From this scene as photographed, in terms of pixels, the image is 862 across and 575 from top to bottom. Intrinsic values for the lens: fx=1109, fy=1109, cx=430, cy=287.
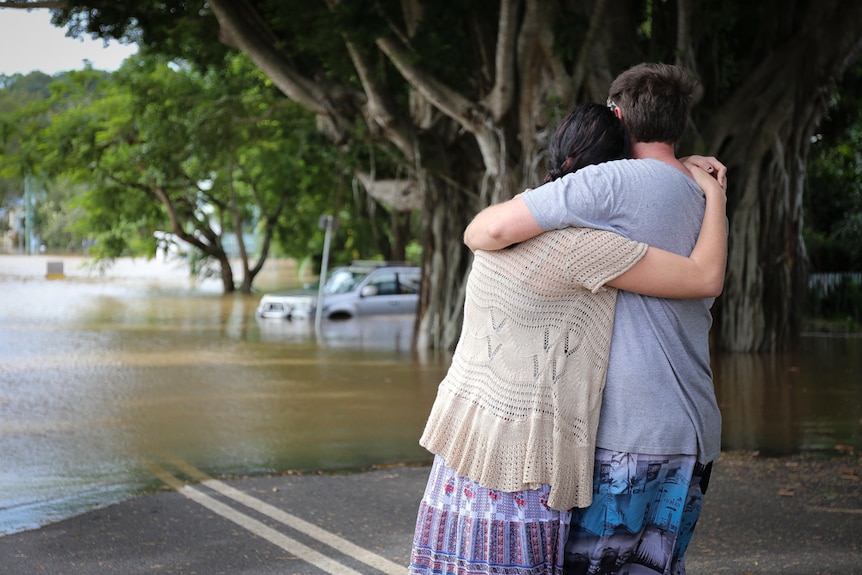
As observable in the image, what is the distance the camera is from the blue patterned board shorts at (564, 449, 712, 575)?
2705mm

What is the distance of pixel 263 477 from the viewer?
23.1ft

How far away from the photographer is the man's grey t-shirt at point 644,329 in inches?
106

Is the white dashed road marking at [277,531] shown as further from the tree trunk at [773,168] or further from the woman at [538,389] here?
the tree trunk at [773,168]

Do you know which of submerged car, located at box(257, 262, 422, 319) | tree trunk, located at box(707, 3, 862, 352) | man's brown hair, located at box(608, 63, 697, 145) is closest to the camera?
man's brown hair, located at box(608, 63, 697, 145)

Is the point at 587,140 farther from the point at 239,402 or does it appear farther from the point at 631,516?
the point at 239,402

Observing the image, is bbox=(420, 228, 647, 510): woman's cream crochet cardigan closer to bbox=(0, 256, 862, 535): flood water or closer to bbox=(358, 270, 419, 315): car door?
bbox=(0, 256, 862, 535): flood water

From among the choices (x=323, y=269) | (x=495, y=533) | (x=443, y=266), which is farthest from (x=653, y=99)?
(x=323, y=269)

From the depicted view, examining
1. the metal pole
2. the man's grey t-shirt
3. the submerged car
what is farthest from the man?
the submerged car

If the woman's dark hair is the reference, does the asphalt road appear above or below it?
below

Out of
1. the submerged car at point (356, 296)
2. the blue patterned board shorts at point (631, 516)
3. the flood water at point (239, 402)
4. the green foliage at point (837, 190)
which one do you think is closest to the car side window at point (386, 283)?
the submerged car at point (356, 296)

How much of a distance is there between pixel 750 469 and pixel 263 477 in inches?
124

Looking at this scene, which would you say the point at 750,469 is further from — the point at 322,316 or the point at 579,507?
the point at 322,316

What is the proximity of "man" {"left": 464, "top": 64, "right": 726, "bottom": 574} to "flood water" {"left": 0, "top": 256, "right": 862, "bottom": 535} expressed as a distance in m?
3.97

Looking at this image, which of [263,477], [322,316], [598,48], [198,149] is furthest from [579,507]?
[198,149]
